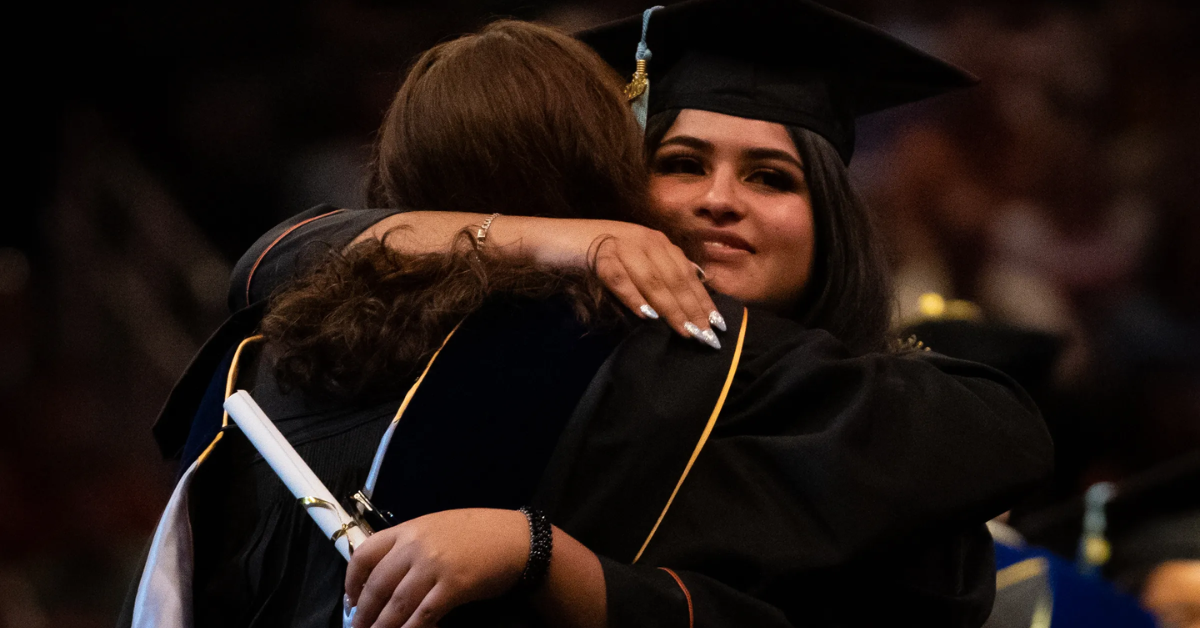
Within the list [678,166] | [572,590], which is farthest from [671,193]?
[572,590]

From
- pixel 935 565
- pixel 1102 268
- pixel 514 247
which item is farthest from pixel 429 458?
pixel 1102 268

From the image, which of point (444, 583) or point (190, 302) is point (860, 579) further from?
point (190, 302)

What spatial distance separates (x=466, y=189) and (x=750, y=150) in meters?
0.57

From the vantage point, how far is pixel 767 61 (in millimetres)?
1626

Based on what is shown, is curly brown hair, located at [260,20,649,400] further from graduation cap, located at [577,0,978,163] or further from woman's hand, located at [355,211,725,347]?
graduation cap, located at [577,0,978,163]

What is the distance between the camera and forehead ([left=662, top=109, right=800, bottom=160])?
158cm

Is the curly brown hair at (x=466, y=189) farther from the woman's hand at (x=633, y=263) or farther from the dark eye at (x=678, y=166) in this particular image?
the dark eye at (x=678, y=166)

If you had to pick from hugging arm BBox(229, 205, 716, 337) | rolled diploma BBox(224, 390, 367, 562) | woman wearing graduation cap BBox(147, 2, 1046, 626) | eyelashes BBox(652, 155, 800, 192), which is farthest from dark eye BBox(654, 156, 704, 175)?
rolled diploma BBox(224, 390, 367, 562)

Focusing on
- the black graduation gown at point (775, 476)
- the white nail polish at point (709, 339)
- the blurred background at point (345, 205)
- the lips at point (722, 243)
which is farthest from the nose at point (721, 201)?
the blurred background at point (345, 205)

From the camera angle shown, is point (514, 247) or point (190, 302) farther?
point (190, 302)

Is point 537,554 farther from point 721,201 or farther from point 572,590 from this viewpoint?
point 721,201

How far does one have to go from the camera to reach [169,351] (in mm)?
2865

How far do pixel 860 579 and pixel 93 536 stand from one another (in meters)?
2.23

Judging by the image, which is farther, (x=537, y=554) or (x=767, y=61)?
(x=767, y=61)
